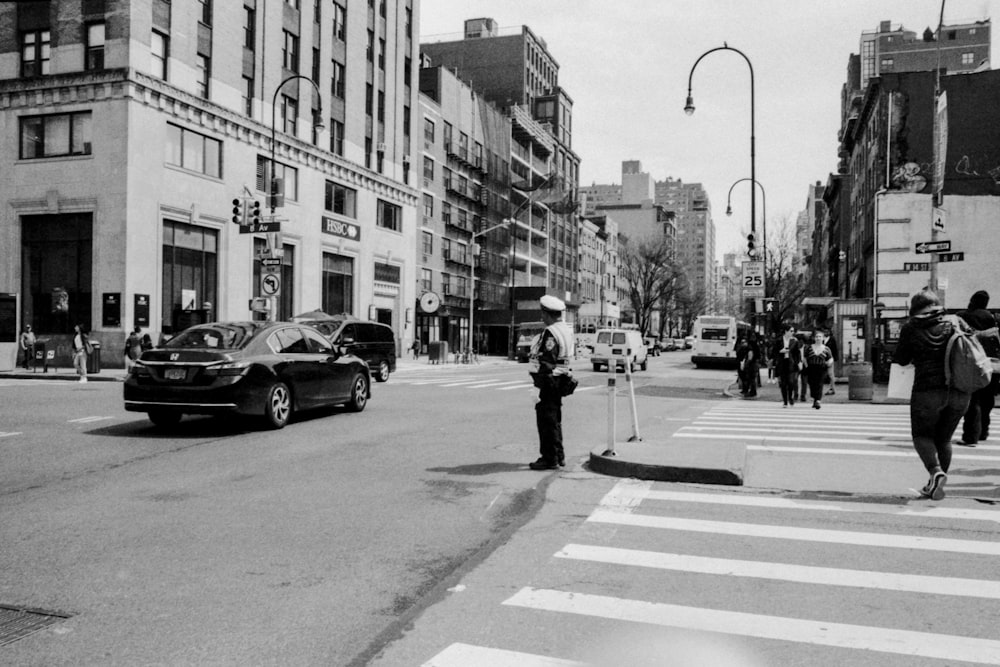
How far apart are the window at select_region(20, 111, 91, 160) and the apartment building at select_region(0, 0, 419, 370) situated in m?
0.05

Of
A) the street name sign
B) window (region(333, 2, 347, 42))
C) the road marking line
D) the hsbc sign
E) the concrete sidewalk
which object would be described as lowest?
the road marking line

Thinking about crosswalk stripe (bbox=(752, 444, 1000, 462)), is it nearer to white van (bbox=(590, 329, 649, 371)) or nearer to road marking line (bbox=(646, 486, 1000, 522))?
road marking line (bbox=(646, 486, 1000, 522))

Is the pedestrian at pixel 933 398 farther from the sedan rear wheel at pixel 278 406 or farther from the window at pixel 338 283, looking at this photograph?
the window at pixel 338 283

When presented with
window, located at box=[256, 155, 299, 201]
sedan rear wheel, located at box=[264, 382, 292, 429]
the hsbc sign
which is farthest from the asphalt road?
the hsbc sign

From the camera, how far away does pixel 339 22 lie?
45.2m

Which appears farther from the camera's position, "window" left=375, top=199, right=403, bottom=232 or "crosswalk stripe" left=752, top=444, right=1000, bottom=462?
"window" left=375, top=199, right=403, bottom=232

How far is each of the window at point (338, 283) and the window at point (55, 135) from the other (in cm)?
1454

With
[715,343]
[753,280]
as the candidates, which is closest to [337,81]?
[715,343]

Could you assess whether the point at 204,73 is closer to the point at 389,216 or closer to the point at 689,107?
the point at 389,216

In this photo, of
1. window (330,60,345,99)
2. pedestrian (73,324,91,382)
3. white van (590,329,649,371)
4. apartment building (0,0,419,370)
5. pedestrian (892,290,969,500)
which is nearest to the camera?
pedestrian (892,290,969,500)

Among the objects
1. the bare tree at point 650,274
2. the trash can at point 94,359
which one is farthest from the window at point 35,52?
the bare tree at point 650,274

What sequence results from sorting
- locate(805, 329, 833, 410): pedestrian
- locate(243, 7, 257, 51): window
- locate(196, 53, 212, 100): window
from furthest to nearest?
locate(243, 7, 257, 51): window, locate(196, 53, 212, 100): window, locate(805, 329, 833, 410): pedestrian

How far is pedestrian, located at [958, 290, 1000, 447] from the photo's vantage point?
1091 centimetres

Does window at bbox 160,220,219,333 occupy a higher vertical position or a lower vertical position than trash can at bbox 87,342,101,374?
higher
